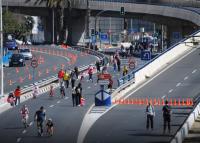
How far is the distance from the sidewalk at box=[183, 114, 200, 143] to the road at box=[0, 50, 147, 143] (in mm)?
4788

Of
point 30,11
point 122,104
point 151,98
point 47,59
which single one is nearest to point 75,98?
point 122,104

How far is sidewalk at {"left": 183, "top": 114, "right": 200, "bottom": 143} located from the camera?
3068 cm

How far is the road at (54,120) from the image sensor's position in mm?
33906

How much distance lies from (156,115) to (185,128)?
989 centimetres

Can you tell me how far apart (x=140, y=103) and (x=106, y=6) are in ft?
241

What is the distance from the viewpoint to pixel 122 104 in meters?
48.6

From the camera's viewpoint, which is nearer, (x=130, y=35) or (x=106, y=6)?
(x=106, y=6)

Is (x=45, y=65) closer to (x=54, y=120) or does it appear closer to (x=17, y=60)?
(x=17, y=60)

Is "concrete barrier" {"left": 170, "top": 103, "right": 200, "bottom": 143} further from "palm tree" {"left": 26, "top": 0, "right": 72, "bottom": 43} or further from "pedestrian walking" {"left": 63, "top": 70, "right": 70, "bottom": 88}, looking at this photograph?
"palm tree" {"left": 26, "top": 0, "right": 72, "bottom": 43}

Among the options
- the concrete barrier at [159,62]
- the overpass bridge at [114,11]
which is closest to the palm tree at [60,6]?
the overpass bridge at [114,11]

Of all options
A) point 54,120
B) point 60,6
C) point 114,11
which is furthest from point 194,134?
point 114,11

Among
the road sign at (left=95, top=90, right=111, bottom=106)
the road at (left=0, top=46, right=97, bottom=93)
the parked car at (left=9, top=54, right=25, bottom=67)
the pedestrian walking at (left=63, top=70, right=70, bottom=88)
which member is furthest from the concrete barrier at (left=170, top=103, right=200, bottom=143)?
the parked car at (left=9, top=54, right=25, bottom=67)

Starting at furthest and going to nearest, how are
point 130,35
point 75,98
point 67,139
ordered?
point 130,35 < point 75,98 < point 67,139

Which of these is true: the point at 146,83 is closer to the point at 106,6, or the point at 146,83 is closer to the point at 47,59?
the point at 47,59
